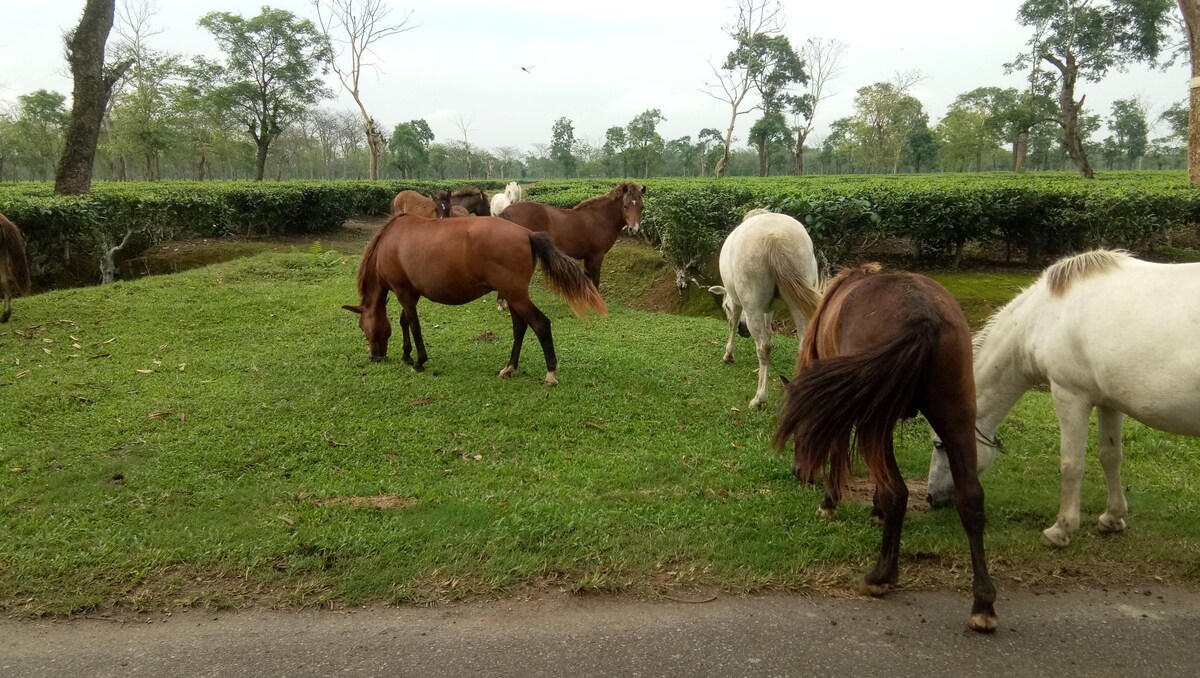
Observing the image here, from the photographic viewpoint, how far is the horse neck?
3535 mm

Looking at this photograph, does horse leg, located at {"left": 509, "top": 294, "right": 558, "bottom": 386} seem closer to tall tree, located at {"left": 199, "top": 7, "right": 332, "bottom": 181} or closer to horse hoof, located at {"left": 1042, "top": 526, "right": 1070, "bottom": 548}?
horse hoof, located at {"left": 1042, "top": 526, "right": 1070, "bottom": 548}

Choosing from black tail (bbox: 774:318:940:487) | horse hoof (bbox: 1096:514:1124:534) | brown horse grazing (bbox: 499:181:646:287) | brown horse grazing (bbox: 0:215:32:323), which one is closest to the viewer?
black tail (bbox: 774:318:940:487)

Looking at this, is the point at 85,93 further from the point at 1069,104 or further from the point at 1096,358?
the point at 1069,104

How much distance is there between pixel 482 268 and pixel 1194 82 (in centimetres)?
1229

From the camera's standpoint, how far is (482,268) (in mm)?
6102

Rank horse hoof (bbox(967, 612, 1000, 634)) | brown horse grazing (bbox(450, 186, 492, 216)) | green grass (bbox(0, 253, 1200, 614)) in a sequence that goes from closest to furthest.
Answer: horse hoof (bbox(967, 612, 1000, 634)), green grass (bbox(0, 253, 1200, 614)), brown horse grazing (bbox(450, 186, 492, 216))

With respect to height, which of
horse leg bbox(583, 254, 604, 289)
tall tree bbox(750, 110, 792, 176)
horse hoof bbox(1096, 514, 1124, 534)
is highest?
tall tree bbox(750, 110, 792, 176)

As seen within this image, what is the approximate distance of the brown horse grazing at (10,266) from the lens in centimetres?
788

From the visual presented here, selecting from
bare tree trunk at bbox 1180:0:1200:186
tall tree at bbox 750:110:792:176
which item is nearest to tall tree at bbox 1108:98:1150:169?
tall tree at bbox 750:110:792:176

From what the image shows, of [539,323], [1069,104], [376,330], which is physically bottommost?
[376,330]

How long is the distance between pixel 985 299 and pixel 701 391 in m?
4.38

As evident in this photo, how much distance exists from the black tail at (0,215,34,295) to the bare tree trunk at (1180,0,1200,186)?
56.2ft

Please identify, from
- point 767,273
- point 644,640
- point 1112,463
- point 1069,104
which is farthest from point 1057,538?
point 1069,104

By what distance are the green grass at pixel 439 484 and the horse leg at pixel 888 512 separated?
0.57ft
